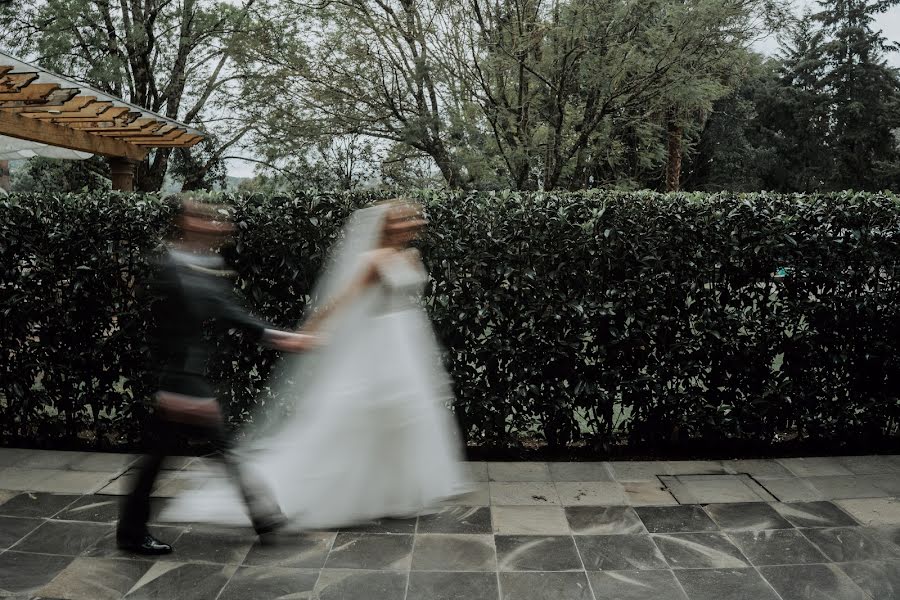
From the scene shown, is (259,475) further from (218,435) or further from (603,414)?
(603,414)

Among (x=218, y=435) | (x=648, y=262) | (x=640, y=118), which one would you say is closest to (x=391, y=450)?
(x=218, y=435)

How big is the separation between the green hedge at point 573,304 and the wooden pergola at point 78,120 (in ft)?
9.15

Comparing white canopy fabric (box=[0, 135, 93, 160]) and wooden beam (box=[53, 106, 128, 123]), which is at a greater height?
wooden beam (box=[53, 106, 128, 123])

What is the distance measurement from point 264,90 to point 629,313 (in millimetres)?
11553

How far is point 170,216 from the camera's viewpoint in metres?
4.77

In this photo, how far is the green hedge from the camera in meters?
4.65

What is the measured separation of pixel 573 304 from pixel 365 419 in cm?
184

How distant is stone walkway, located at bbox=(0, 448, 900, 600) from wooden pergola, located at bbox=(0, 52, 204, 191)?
4.44 meters

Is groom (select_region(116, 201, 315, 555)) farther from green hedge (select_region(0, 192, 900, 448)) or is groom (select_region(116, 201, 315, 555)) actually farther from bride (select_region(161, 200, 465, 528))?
green hedge (select_region(0, 192, 900, 448))

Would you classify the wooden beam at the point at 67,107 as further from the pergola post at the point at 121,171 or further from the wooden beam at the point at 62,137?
the pergola post at the point at 121,171

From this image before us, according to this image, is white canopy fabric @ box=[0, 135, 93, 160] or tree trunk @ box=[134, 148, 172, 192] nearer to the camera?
white canopy fabric @ box=[0, 135, 93, 160]

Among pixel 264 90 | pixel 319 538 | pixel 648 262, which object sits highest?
pixel 264 90

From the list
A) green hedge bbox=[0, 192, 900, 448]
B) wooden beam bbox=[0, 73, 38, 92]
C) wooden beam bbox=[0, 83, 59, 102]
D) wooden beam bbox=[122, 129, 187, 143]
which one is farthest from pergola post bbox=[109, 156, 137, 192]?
green hedge bbox=[0, 192, 900, 448]

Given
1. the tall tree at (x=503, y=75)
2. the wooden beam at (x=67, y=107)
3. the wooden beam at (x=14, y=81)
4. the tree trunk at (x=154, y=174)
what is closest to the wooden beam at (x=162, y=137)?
the wooden beam at (x=67, y=107)
